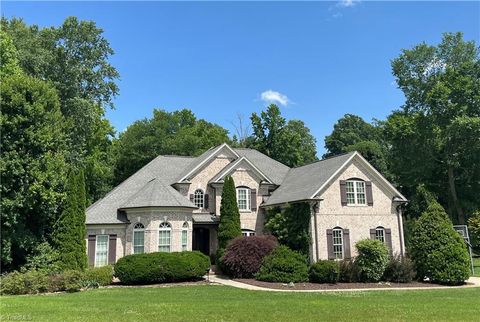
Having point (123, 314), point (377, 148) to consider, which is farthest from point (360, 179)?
point (377, 148)

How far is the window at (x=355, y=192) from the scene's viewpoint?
27.2 metres

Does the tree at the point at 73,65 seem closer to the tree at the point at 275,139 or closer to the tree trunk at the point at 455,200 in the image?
the tree at the point at 275,139

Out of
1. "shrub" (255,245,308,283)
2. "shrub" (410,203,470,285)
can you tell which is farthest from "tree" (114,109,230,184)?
"shrub" (410,203,470,285)

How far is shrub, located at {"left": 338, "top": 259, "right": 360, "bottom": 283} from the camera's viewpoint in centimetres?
2286

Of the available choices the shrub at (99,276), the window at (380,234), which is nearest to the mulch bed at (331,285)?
the window at (380,234)

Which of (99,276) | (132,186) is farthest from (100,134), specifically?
(99,276)

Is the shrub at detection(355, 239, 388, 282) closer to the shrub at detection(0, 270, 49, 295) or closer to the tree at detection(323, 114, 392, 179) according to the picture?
the shrub at detection(0, 270, 49, 295)

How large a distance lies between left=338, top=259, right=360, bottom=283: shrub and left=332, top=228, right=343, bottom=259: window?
9.85 ft

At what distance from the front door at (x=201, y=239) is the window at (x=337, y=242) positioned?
9.29 m

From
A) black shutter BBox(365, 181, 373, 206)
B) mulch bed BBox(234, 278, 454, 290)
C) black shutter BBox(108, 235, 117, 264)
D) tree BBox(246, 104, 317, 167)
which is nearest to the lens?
mulch bed BBox(234, 278, 454, 290)

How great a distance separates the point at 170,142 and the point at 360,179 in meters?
26.4

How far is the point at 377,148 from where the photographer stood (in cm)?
6019

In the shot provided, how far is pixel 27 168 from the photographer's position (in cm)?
2178

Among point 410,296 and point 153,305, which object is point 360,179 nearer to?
point 410,296
